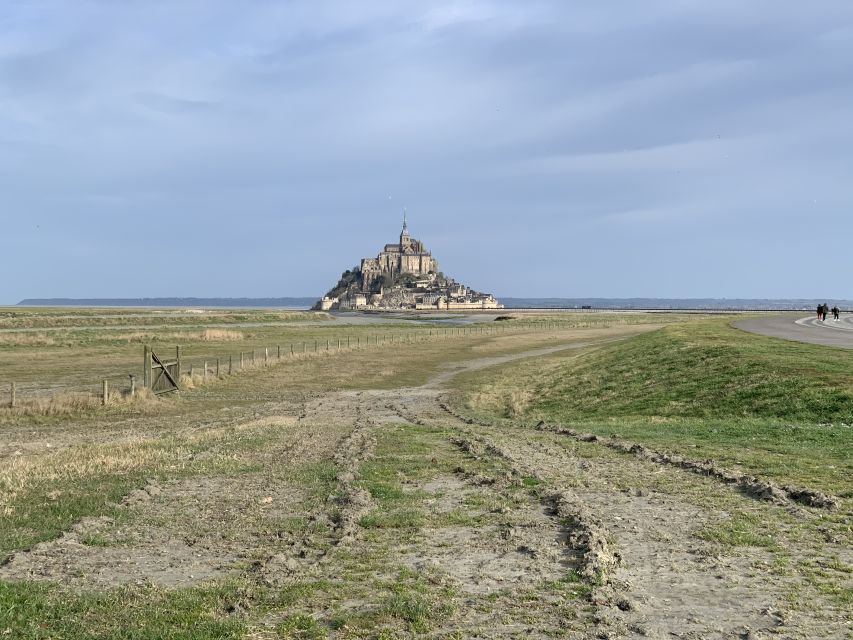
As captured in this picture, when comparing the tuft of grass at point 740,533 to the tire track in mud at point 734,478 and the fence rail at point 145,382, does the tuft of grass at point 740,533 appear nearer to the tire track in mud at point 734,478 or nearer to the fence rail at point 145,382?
the tire track in mud at point 734,478

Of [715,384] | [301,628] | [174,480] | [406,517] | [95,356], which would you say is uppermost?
[715,384]

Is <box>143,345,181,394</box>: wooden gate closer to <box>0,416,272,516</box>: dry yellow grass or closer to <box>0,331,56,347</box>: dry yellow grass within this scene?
<box>0,416,272,516</box>: dry yellow grass

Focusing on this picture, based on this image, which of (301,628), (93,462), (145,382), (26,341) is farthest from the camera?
(26,341)

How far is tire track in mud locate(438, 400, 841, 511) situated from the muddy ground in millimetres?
228

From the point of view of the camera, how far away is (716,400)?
25.1 metres

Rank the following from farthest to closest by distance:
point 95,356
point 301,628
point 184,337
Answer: point 184,337
point 95,356
point 301,628

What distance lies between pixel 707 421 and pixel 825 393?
3.47 m

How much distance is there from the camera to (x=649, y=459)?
53.7 feet

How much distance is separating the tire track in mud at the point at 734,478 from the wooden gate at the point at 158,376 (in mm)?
20531

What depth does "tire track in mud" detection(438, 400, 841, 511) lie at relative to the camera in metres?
12.0

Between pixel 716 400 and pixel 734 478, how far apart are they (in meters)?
12.0

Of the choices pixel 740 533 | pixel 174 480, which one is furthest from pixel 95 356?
pixel 740 533

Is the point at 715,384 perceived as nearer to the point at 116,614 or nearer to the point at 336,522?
the point at 336,522

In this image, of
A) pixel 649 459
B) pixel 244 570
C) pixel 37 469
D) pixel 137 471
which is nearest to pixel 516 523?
pixel 244 570
